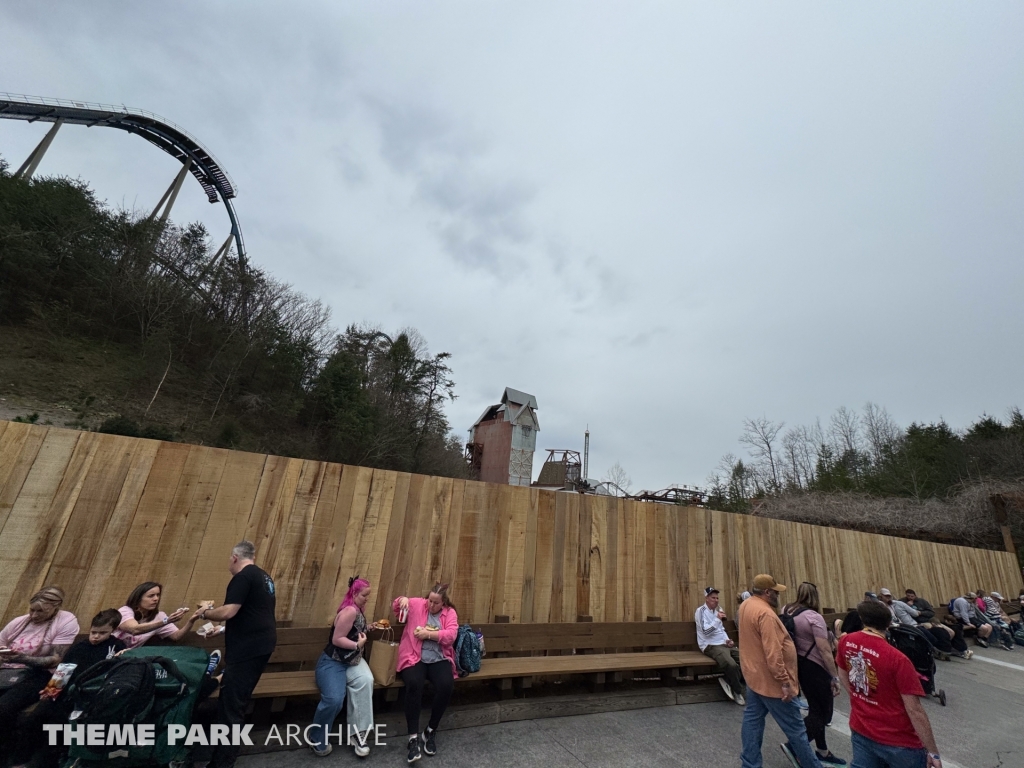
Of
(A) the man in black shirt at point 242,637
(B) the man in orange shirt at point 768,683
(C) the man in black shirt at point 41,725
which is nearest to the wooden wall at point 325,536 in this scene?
(C) the man in black shirt at point 41,725

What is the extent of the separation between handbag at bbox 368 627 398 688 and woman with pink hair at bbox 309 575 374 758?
0.10 metres

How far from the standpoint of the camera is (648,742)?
386 centimetres

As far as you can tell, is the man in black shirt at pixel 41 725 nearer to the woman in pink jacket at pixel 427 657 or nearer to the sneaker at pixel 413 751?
the woman in pink jacket at pixel 427 657

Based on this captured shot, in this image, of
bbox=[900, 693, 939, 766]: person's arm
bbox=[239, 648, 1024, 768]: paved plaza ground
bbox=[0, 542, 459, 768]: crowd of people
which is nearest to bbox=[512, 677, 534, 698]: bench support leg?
bbox=[239, 648, 1024, 768]: paved plaza ground

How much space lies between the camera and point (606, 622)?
5512 mm

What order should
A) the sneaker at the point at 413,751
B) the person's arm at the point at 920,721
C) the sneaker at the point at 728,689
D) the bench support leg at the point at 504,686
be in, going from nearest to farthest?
the person's arm at the point at 920,721 → the sneaker at the point at 413,751 → the bench support leg at the point at 504,686 → the sneaker at the point at 728,689

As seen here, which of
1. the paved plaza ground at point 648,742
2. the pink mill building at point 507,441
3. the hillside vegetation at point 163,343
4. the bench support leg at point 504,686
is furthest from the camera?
the pink mill building at point 507,441

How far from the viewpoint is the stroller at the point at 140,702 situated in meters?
2.49

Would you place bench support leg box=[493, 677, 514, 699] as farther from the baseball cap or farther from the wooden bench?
the baseball cap

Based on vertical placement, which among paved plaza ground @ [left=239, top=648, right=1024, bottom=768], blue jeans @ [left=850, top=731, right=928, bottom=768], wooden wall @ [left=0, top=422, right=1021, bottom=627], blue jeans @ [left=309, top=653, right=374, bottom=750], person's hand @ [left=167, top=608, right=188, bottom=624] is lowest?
paved plaza ground @ [left=239, top=648, right=1024, bottom=768]

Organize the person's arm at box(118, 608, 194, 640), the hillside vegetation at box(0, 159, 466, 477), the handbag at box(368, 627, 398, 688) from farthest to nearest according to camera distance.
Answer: the hillside vegetation at box(0, 159, 466, 477) → the handbag at box(368, 627, 398, 688) → the person's arm at box(118, 608, 194, 640)

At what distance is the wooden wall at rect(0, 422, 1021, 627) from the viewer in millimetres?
3338

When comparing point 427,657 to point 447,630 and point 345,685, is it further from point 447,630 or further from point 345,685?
point 345,685

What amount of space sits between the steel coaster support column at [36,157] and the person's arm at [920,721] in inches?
1141
